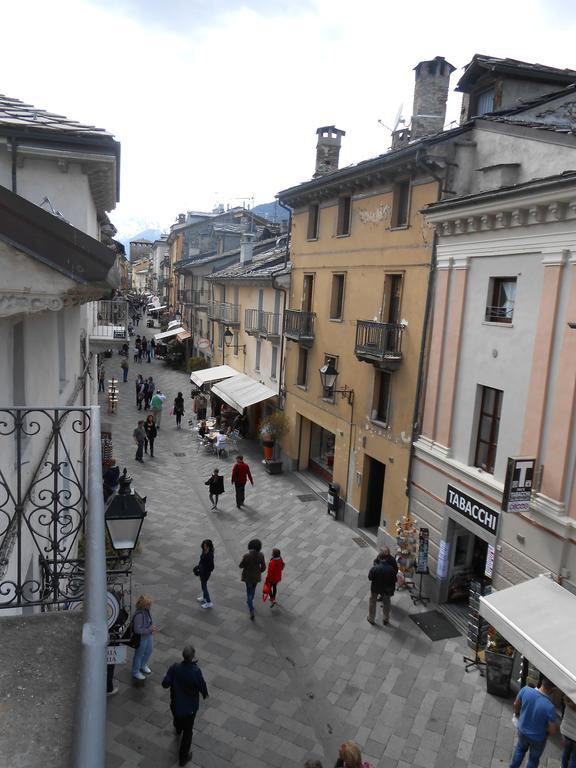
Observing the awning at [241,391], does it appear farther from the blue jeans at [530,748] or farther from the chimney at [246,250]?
the blue jeans at [530,748]

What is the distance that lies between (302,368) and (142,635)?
13496mm

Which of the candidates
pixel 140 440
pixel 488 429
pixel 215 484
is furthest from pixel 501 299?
pixel 140 440

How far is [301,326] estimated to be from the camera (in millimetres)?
20203

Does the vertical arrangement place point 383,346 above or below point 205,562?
above

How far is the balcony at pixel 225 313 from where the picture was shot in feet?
97.4

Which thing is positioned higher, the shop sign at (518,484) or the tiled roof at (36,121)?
the tiled roof at (36,121)

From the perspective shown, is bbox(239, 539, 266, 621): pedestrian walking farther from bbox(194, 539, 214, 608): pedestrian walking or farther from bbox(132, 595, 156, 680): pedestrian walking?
bbox(132, 595, 156, 680): pedestrian walking

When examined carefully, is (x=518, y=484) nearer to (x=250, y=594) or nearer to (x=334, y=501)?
(x=250, y=594)

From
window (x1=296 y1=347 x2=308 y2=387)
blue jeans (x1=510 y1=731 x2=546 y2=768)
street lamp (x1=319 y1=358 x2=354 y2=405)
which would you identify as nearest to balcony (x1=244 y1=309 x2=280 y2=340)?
window (x1=296 y1=347 x2=308 y2=387)

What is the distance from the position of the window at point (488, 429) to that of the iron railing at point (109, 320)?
32.7ft

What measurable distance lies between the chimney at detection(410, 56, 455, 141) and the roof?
8.80 feet

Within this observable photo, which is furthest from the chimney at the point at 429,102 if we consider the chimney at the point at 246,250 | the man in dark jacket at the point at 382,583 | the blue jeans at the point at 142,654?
the chimney at the point at 246,250

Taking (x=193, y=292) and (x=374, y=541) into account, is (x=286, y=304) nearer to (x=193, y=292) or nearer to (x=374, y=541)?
(x=374, y=541)

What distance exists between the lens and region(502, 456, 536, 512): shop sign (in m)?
9.91
